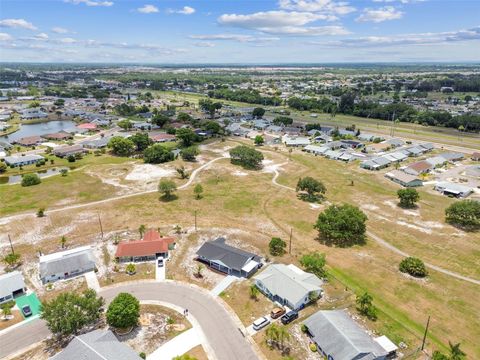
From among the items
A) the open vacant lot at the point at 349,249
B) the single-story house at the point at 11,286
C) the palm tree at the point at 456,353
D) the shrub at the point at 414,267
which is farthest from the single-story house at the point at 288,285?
the single-story house at the point at 11,286

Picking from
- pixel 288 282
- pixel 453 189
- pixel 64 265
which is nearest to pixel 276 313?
pixel 288 282

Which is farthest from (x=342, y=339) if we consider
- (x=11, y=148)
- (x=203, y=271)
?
(x=11, y=148)

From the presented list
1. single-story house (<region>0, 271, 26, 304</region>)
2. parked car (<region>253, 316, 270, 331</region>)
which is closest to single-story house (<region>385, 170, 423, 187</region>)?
parked car (<region>253, 316, 270, 331</region>)

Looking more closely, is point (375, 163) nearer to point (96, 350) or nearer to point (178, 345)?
point (178, 345)

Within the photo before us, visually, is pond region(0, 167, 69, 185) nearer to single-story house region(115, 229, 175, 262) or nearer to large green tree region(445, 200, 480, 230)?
single-story house region(115, 229, 175, 262)

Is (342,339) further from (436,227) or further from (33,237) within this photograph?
(33,237)

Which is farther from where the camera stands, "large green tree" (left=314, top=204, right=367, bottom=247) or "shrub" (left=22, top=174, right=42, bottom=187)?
"shrub" (left=22, top=174, right=42, bottom=187)
